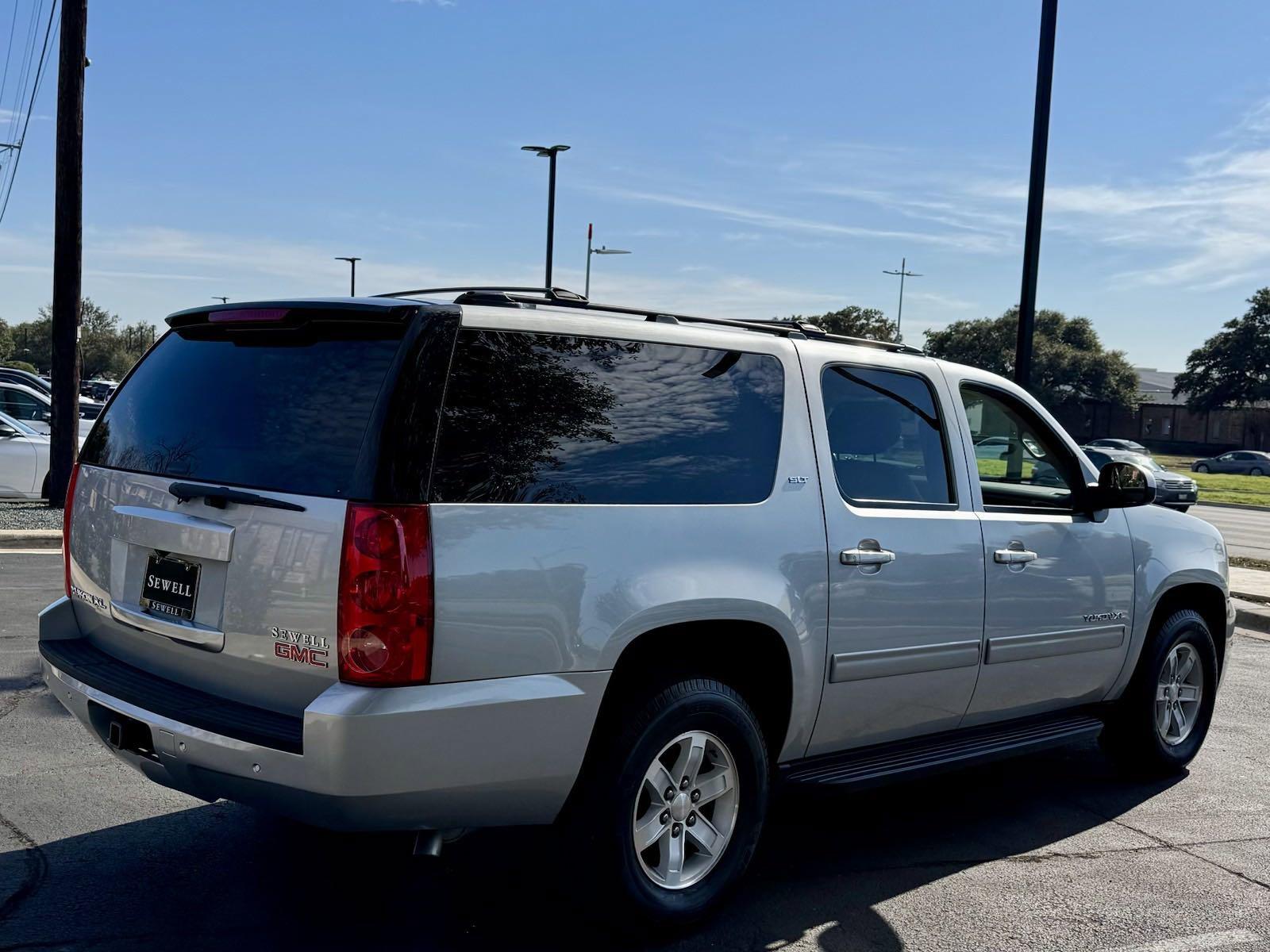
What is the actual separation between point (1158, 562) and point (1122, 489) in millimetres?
591

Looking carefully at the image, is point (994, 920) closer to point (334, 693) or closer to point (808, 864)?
point (808, 864)

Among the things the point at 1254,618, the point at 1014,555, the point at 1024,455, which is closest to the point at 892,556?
the point at 1014,555

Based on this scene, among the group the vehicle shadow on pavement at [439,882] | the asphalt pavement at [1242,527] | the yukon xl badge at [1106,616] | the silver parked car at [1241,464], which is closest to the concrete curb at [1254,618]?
the asphalt pavement at [1242,527]

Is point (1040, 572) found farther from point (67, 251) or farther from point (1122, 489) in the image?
point (67, 251)

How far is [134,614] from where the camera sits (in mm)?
3811

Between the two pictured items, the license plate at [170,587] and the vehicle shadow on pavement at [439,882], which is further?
the vehicle shadow on pavement at [439,882]

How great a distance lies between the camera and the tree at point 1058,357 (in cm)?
7775

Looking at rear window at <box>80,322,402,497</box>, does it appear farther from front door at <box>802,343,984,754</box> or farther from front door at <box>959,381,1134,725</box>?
front door at <box>959,381,1134,725</box>

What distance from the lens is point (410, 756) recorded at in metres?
3.20

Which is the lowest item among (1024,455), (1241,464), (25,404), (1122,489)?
(1241,464)

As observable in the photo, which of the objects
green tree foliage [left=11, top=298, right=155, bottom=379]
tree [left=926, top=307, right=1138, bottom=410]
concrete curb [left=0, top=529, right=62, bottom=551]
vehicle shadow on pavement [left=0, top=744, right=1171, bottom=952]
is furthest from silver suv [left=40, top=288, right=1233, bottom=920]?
green tree foliage [left=11, top=298, right=155, bottom=379]

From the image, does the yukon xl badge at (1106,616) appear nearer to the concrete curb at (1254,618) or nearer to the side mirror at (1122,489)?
the side mirror at (1122,489)

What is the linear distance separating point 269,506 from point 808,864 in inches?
97.9

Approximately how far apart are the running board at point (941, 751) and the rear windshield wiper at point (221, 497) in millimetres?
1995
